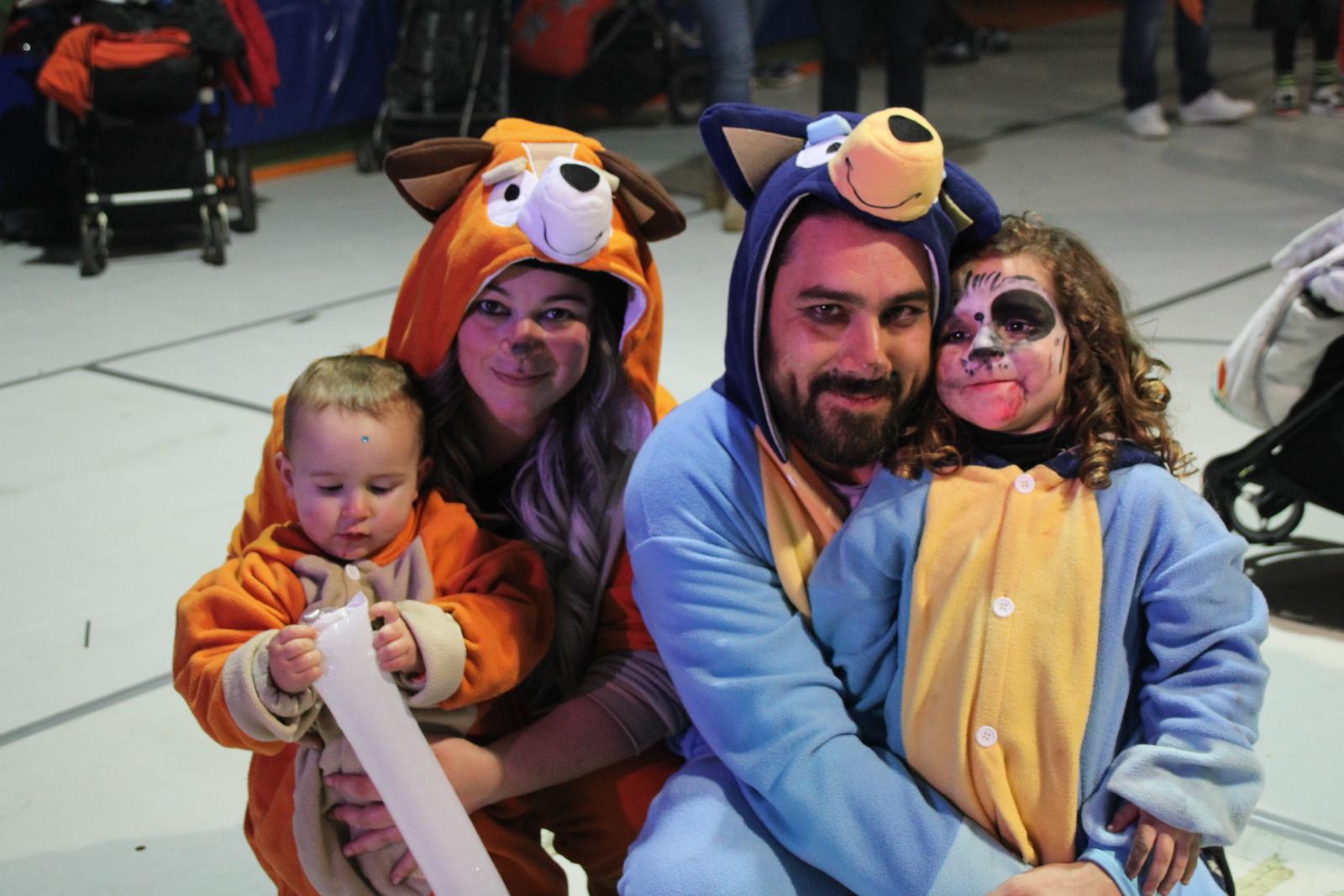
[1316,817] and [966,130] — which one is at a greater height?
[1316,817]

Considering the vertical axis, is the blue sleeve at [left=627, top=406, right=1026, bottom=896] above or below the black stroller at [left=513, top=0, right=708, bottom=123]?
above

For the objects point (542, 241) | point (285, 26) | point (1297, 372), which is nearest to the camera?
point (542, 241)

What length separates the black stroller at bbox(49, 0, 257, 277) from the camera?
4.81m

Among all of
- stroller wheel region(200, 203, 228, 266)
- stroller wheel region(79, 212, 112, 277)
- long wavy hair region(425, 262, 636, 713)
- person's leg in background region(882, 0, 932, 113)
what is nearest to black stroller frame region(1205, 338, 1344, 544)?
long wavy hair region(425, 262, 636, 713)

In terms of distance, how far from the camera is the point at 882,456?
1.56 m

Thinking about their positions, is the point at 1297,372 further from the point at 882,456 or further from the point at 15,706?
the point at 15,706

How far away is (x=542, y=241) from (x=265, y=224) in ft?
13.6

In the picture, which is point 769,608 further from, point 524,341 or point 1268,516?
point 1268,516

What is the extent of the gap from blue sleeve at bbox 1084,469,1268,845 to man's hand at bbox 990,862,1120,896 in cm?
4

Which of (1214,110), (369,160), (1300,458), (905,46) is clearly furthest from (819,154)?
(1214,110)

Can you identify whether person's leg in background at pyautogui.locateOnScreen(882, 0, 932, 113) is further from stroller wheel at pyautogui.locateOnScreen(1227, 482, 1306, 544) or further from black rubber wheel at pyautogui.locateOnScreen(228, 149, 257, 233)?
stroller wheel at pyautogui.locateOnScreen(1227, 482, 1306, 544)

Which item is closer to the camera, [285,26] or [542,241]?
[542,241]

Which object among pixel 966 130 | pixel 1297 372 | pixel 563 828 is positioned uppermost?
pixel 1297 372

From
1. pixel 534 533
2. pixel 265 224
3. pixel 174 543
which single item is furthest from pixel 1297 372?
pixel 265 224
